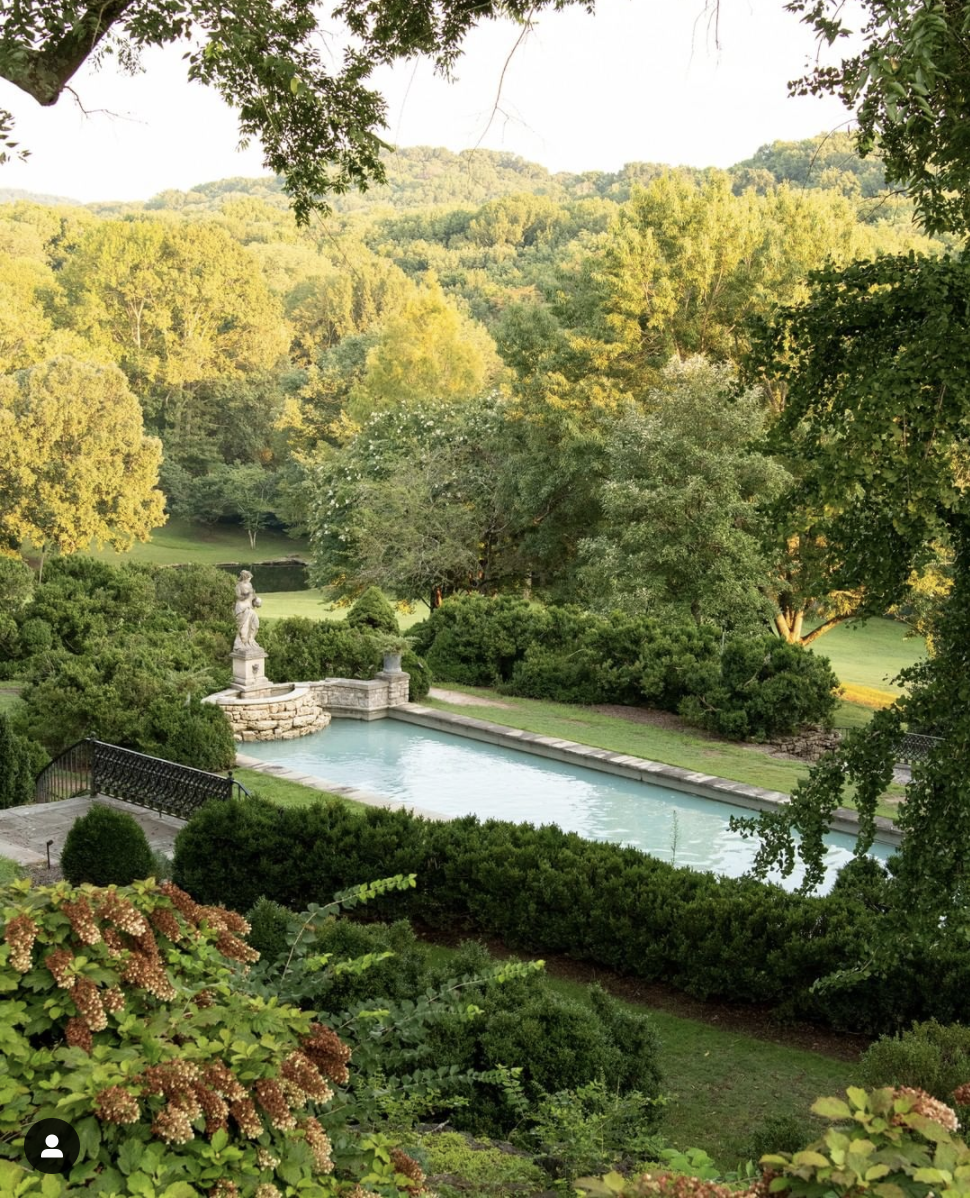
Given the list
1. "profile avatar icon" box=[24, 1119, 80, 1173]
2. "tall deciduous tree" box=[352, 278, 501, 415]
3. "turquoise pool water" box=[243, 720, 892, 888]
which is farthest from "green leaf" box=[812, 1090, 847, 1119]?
"tall deciduous tree" box=[352, 278, 501, 415]

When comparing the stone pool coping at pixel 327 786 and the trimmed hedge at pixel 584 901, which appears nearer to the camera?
the trimmed hedge at pixel 584 901

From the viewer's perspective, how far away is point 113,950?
130 inches

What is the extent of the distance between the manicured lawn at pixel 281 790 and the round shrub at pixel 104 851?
3239 millimetres

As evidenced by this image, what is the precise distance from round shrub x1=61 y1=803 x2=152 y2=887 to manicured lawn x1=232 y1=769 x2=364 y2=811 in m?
3.24

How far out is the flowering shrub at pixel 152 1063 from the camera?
2820 millimetres

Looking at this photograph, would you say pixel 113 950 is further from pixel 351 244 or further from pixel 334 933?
pixel 351 244

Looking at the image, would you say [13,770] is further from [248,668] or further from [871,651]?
[871,651]

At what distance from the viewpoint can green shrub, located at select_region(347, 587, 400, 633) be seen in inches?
829

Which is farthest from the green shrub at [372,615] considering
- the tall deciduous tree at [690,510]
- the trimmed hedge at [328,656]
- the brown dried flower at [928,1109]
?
the brown dried flower at [928,1109]

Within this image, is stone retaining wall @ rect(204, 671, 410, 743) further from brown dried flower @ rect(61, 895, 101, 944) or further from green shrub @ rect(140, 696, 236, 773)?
brown dried flower @ rect(61, 895, 101, 944)

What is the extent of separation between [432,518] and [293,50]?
65.6 feet

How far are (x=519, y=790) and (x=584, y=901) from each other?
6526 millimetres

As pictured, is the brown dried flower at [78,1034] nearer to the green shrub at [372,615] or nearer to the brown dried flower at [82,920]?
the brown dried flower at [82,920]

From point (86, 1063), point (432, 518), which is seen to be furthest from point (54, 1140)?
point (432, 518)
